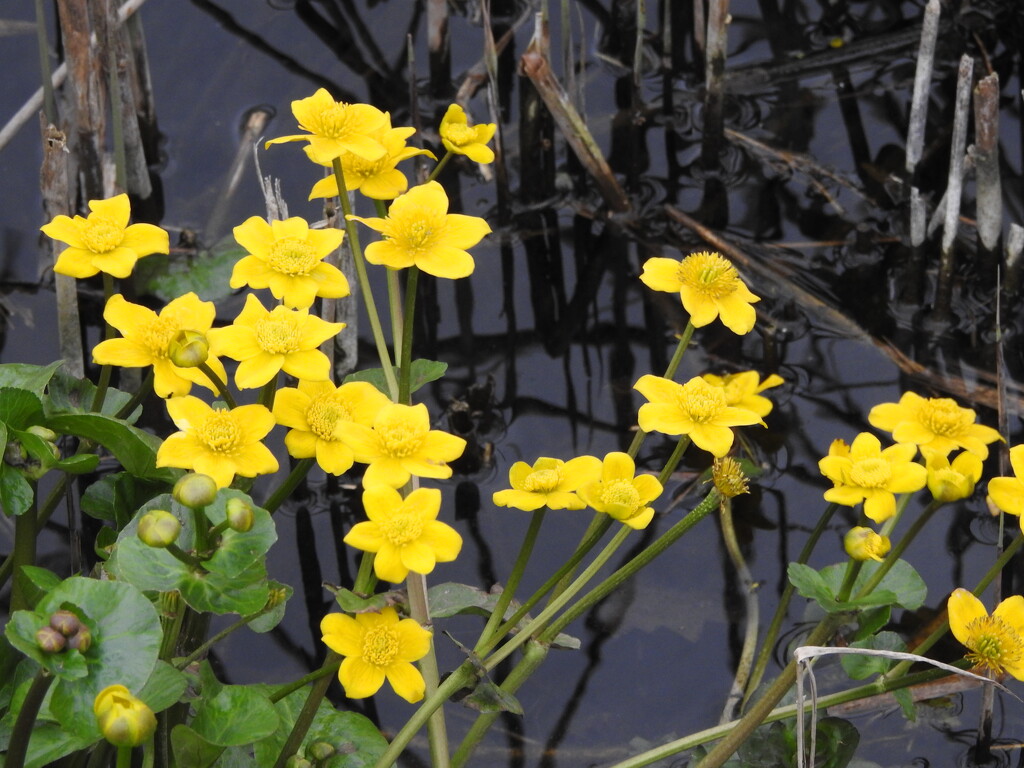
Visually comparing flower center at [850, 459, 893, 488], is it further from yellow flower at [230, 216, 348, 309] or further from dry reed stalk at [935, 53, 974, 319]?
dry reed stalk at [935, 53, 974, 319]

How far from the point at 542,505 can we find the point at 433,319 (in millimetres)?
1618

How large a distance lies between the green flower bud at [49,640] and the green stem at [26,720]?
7 cm

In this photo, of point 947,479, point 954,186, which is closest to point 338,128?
point 947,479

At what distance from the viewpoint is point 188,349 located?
6.13 feet

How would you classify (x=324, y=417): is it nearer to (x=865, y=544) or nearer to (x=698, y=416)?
(x=698, y=416)

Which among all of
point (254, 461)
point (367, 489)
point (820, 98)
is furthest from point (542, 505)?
point (820, 98)

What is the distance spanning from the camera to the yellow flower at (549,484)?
1997 millimetres

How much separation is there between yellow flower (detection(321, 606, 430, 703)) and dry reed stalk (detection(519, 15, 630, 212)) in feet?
6.39

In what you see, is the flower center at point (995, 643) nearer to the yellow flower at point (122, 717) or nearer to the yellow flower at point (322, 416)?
the yellow flower at point (322, 416)

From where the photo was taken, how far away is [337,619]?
1.94 meters

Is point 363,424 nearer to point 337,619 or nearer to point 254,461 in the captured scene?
point 254,461

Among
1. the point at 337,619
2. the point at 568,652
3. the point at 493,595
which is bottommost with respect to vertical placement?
the point at 568,652

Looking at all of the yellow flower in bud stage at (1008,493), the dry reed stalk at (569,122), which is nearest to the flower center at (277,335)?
the yellow flower in bud stage at (1008,493)

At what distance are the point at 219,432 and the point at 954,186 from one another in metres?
2.39
